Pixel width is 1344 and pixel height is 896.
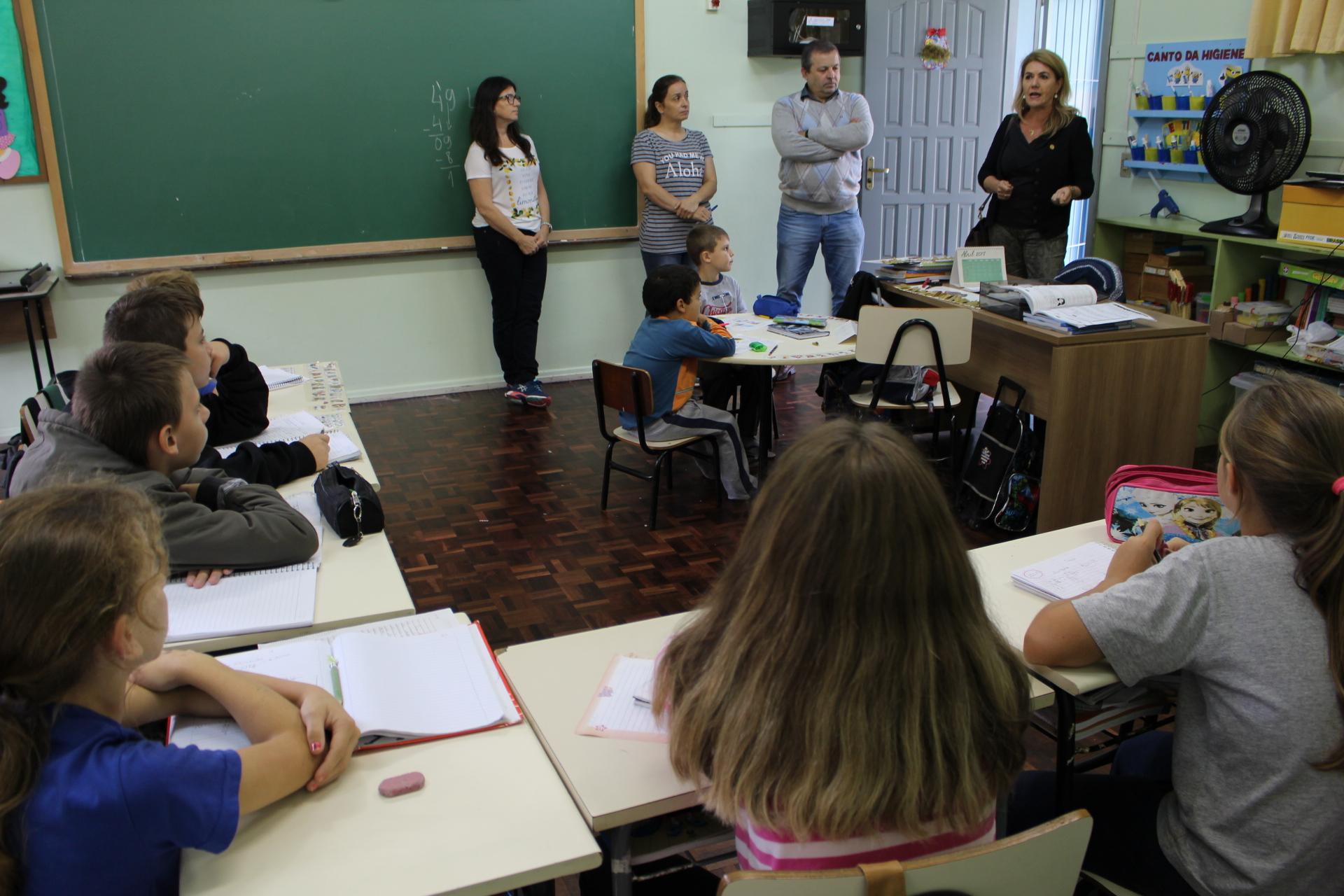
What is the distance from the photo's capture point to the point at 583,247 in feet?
19.7

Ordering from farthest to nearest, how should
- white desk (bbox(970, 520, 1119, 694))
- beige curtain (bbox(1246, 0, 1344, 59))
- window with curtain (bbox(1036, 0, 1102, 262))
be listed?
window with curtain (bbox(1036, 0, 1102, 262)) → beige curtain (bbox(1246, 0, 1344, 59)) → white desk (bbox(970, 520, 1119, 694))

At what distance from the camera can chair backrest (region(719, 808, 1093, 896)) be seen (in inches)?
41.6

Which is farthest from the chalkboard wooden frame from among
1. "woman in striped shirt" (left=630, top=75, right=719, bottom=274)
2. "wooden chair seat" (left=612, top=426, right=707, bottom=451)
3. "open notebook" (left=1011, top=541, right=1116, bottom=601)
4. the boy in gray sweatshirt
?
"open notebook" (left=1011, top=541, right=1116, bottom=601)

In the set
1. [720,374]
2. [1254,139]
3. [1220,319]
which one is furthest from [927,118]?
[720,374]

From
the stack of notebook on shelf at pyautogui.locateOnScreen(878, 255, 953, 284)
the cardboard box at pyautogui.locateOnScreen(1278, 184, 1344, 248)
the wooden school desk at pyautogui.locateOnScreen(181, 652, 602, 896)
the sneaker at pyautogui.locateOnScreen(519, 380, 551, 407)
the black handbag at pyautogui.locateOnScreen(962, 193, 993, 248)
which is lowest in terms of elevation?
the sneaker at pyautogui.locateOnScreen(519, 380, 551, 407)

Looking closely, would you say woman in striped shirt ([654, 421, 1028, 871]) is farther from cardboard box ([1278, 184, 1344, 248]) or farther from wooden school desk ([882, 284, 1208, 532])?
cardboard box ([1278, 184, 1344, 248])

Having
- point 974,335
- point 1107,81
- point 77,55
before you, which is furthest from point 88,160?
point 1107,81

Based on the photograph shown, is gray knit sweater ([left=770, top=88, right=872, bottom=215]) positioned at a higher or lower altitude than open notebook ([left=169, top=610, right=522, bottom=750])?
higher

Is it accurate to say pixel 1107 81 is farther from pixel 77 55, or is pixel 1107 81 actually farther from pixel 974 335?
pixel 77 55

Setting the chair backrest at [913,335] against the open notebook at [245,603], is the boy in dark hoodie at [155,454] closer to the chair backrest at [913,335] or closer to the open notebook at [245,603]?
the open notebook at [245,603]

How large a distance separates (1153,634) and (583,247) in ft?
16.1

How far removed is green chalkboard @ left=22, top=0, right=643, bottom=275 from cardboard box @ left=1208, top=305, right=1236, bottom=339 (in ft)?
9.86

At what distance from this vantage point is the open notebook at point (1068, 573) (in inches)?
75.4

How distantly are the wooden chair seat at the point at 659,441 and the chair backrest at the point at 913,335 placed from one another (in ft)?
2.16
